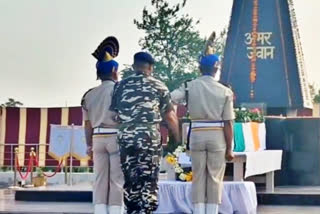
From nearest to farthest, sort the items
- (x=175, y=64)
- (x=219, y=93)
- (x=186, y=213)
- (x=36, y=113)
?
(x=219, y=93) < (x=186, y=213) < (x=36, y=113) < (x=175, y=64)

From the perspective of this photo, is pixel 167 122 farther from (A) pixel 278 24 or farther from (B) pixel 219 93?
(A) pixel 278 24

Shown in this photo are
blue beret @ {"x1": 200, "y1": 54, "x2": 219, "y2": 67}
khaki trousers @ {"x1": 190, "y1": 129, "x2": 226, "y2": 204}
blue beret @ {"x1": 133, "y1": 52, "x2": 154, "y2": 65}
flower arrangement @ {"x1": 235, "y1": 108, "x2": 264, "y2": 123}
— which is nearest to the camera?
blue beret @ {"x1": 133, "y1": 52, "x2": 154, "y2": 65}

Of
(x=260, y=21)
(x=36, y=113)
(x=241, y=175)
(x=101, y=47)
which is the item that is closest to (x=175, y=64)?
(x=36, y=113)

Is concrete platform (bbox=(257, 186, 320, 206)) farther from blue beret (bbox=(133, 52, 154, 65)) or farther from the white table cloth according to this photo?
blue beret (bbox=(133, 52, 154, 65))

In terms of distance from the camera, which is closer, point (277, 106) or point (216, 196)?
point (216, 196)

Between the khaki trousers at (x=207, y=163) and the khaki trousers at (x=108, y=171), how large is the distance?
0.60 metres

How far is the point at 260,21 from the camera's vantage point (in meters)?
12.5

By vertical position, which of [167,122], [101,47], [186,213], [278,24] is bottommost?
[186,213]

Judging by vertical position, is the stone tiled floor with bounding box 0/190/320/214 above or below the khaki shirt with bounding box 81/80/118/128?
below

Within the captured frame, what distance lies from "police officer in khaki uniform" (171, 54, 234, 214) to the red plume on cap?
64cm

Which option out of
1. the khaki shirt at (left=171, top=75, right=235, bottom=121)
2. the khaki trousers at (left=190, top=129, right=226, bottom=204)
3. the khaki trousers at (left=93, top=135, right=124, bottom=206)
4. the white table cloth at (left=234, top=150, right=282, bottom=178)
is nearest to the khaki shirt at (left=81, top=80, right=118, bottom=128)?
the khaki trousers at (left=93, top=135, right=124, bottom=206)

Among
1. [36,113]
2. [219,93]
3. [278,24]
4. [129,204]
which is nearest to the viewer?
[129,204]

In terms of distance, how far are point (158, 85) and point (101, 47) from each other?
110 cm

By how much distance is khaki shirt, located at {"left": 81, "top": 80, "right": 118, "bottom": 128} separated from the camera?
5766 millimetres
